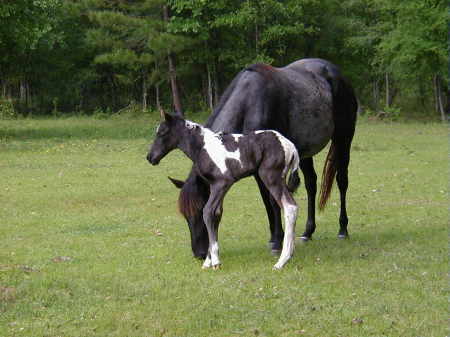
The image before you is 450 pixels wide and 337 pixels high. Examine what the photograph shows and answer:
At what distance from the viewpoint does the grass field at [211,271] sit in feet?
18.9

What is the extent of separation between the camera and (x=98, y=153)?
20.6 meters

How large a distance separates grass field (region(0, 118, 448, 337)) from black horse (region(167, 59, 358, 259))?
53cm

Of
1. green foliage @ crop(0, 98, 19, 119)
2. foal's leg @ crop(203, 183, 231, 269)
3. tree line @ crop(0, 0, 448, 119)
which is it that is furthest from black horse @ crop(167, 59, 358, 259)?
green foliage @ crop(0, 98, 19, 119)

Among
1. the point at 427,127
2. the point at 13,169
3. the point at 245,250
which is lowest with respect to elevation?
the point at 427,127

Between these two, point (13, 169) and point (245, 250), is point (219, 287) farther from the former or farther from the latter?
point (13, 169)

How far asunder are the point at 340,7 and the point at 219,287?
38.3 meters

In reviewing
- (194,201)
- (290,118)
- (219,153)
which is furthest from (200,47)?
(219,153)

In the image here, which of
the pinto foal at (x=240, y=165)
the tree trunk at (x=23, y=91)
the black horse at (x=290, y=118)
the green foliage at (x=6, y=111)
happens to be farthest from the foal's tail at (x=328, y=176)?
the tree trunk at (x=23, y=91)

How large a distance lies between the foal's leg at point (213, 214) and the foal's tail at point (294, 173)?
764 millimetres

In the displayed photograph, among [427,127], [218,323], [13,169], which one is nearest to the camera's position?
[218,323]

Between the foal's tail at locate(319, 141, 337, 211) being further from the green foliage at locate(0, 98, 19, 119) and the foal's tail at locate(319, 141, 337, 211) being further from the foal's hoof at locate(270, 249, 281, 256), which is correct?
the green foliage at locate(0, 98, 19, 119)

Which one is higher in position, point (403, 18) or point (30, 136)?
point (403, 18)

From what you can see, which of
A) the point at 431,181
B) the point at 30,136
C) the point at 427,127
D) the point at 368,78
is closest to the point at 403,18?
the point at 427,127

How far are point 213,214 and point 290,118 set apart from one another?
1.89 m
